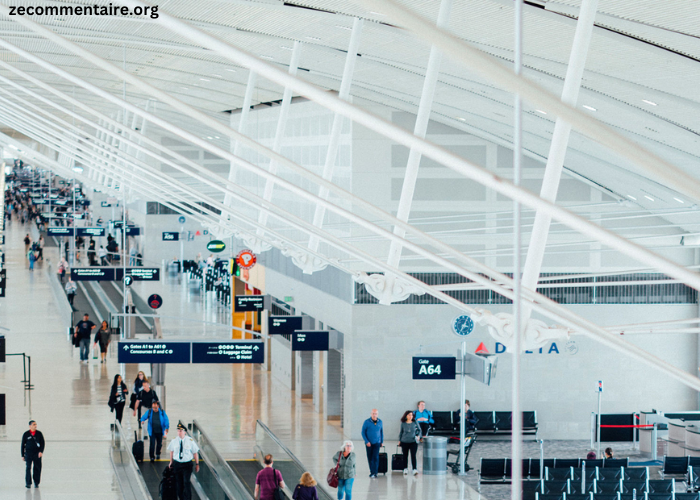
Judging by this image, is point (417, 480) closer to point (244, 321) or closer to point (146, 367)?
point (146, 367)

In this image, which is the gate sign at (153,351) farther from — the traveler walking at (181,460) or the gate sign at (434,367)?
the gate sign at (434,367)

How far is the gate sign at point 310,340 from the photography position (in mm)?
20844

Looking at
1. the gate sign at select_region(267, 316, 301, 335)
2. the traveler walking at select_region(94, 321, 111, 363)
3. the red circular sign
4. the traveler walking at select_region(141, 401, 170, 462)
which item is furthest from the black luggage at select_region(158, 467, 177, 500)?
the red circular sign

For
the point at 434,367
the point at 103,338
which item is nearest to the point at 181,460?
the point at 434,367

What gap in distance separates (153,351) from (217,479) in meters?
4.94

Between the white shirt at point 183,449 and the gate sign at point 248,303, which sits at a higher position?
the gate sign at point 248,303

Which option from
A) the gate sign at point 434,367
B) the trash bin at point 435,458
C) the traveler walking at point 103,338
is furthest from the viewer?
the traveler walking at point 103,338

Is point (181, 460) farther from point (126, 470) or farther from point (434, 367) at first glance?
point (434, 367)

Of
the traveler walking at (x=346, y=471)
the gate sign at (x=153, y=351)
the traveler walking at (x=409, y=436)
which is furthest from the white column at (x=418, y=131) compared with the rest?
the gate sign at (x=153, y=351)

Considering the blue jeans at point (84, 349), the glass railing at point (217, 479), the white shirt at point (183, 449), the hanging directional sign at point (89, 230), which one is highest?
the hanging directional sign at point (89, 230)

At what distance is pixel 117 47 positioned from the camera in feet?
59.6

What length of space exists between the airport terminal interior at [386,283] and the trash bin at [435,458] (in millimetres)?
47

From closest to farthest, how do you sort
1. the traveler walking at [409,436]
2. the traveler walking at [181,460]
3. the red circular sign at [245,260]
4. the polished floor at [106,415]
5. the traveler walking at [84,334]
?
1. the traveler walking at [181,460]
2. the polished floor at [106,415]
3. the traveler walking at [409,436]
4. the traveler walking at [84,334]
5. the red circular sign at [245,260]

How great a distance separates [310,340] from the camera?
68.7ft
